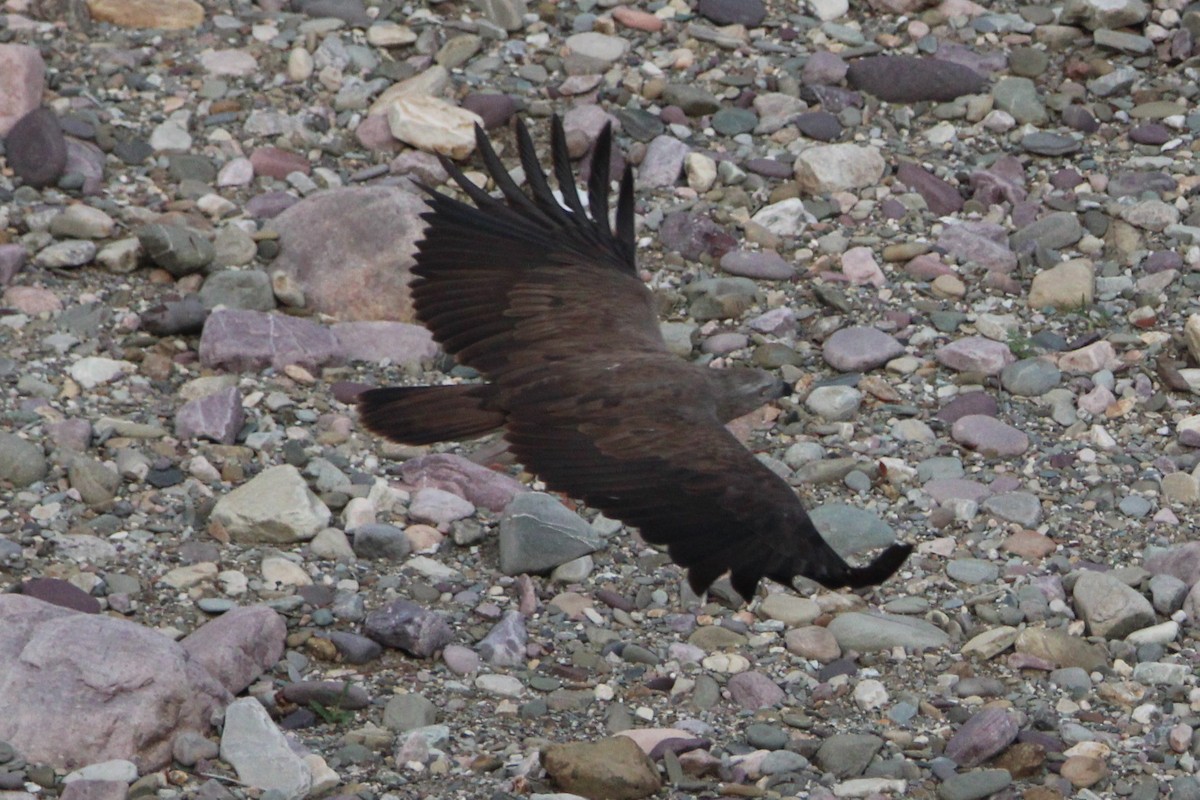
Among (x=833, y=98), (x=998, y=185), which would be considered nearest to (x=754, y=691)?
(x=998, y=185)

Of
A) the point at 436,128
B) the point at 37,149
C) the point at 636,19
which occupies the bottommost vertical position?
the point at 37,149

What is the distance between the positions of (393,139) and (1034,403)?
297 centimetres

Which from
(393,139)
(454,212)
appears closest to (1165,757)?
(454,212)

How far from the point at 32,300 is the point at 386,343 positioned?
131cm

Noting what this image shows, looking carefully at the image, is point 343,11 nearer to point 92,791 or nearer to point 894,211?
point 894,211

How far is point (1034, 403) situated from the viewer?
289 inches

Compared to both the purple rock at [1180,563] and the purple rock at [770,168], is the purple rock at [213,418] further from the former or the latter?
the purple rock at [1180,563]

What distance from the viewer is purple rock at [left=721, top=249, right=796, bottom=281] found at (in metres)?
8.00

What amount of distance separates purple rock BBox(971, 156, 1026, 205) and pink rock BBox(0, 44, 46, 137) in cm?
394

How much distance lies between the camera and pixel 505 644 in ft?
19.4

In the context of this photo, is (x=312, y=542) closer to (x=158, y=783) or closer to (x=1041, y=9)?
(x=158, y=783)

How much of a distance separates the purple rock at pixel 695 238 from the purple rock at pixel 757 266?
8 centimetres

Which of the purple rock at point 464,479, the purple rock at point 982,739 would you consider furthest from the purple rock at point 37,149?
the purple rock at point 982,739

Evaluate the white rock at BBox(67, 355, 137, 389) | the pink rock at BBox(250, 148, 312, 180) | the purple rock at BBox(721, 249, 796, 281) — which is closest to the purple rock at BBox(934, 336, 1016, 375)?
the purple rock at BBox(721, 249, 796, 281)
